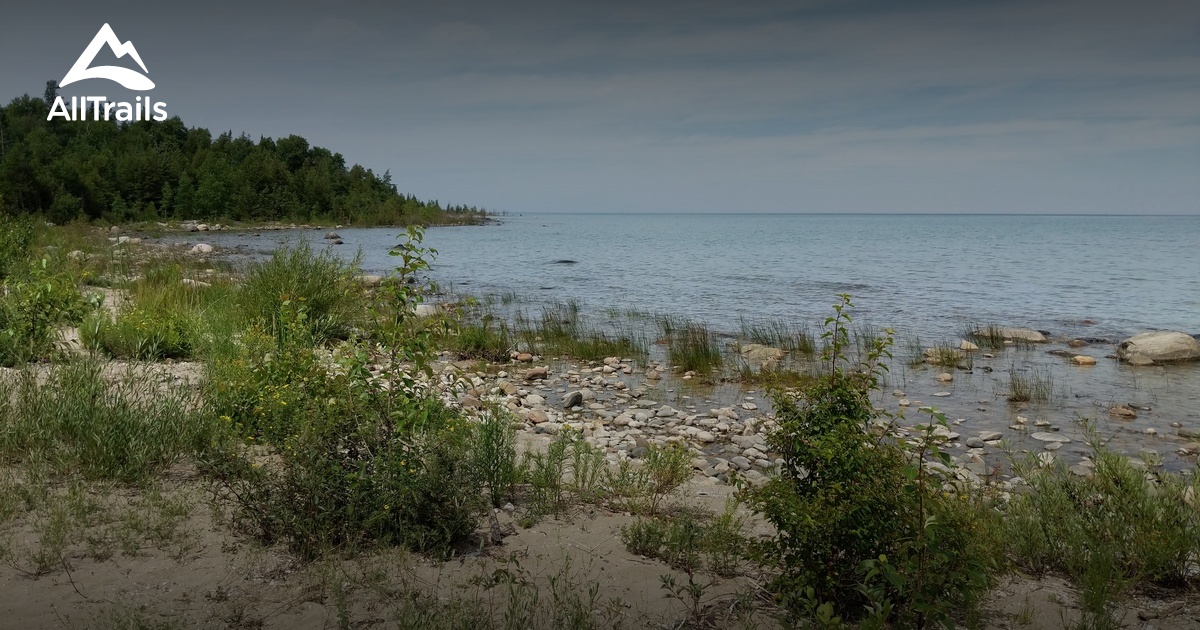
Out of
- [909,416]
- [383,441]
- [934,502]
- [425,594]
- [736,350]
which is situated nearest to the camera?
[934,502]

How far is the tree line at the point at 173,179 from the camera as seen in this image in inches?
2058

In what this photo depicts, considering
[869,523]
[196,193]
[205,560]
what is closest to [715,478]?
[869,523]

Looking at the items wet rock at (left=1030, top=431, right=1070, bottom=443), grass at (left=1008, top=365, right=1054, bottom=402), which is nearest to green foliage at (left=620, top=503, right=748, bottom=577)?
wet rock at (left=1030, top=431, right=1070, bottom=443)

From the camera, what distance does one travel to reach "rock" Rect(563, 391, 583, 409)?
9.20 meters

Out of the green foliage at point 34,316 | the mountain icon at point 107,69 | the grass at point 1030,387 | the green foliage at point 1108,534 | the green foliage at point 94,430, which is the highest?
the mountain icon at point 107,69

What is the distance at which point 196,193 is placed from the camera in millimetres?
69562

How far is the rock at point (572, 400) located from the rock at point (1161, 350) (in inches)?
392

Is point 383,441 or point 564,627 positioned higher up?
point 383,441

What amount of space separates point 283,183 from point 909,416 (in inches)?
3186

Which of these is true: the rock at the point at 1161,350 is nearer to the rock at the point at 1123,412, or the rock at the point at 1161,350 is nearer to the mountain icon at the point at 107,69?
the rock at the point at 1123,412

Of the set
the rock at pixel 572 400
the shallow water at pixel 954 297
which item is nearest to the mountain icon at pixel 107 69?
the shallow water at pixel 954 297

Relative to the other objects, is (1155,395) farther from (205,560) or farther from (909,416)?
(205,560)

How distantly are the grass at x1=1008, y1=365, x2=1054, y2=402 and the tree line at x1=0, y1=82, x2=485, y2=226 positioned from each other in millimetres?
54301

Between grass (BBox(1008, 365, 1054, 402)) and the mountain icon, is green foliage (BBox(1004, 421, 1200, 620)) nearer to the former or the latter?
grass (BBox(1008, 365, 1054, 402))
